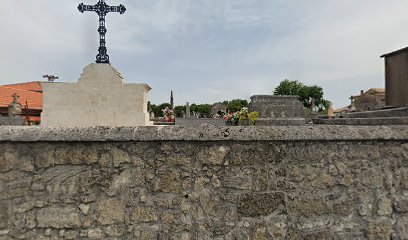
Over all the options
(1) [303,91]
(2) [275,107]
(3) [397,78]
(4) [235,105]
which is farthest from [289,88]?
Result: (3) [397,78]

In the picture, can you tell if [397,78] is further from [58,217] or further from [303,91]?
[303,91]

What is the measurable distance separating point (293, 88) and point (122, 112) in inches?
2443

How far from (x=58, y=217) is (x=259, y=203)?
76.0 inches

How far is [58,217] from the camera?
7.95 ft

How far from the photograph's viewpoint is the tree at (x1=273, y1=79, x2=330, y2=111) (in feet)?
202

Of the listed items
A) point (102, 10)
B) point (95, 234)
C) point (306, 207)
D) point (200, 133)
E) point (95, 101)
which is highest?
point (102, 10)

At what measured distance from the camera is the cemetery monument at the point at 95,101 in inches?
207

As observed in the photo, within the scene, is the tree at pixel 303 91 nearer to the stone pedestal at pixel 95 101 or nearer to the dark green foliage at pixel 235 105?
the dark green foliage at pixel 235 105

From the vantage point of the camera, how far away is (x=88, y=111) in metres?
5.30

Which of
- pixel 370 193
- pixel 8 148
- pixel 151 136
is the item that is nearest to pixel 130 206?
pixel 151 136

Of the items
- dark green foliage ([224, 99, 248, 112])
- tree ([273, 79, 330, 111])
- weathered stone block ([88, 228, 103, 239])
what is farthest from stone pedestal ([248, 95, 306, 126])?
tree ([273, 79, 330, 111])

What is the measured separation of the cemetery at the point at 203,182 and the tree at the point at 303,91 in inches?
2430

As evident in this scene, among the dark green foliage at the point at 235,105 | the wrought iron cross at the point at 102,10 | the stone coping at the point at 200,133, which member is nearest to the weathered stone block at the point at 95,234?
the stone coping at the point at 200,133

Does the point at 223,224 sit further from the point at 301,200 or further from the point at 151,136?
the point at 151,136
